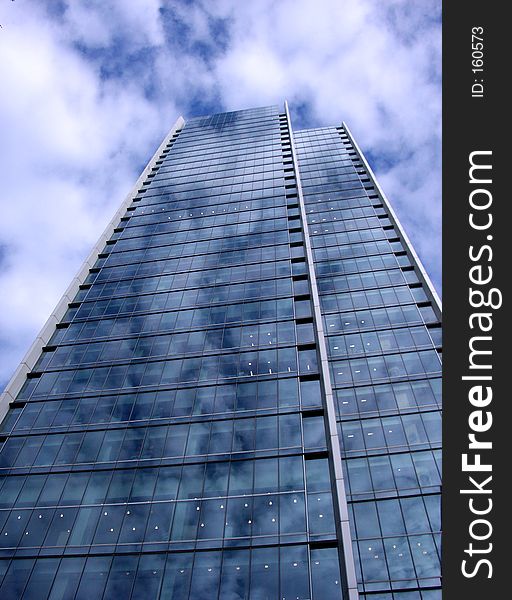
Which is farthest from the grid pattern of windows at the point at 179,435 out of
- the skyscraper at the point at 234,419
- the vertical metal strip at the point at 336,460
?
the vertical metal strip at the point at 336,460

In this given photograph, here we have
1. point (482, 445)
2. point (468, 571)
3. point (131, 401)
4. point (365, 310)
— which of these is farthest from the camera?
point (365, 310)

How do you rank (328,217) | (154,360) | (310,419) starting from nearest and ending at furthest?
(310,419)
(154,360)
(328,217)

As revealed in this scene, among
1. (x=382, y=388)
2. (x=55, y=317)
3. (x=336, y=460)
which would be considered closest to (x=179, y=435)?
(x=336, y=460)

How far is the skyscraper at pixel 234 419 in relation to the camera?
3048 centimetres

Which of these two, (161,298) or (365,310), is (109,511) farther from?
(365,310)

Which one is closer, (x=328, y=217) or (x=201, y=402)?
(x=201, y=402)

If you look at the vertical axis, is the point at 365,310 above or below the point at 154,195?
below

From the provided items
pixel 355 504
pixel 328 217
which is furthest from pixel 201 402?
pixel 328 217

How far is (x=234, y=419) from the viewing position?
3875 centimetres

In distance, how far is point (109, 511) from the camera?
3353 centimetres

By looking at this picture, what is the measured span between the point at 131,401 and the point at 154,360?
4817 millimetres

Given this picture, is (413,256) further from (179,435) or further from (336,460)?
(179,435)

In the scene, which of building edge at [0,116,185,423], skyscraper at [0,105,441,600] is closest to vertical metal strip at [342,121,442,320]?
skyscraper at [0,105,441,600]

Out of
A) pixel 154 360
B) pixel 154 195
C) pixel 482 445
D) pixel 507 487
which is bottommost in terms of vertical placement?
pixel 507 487
